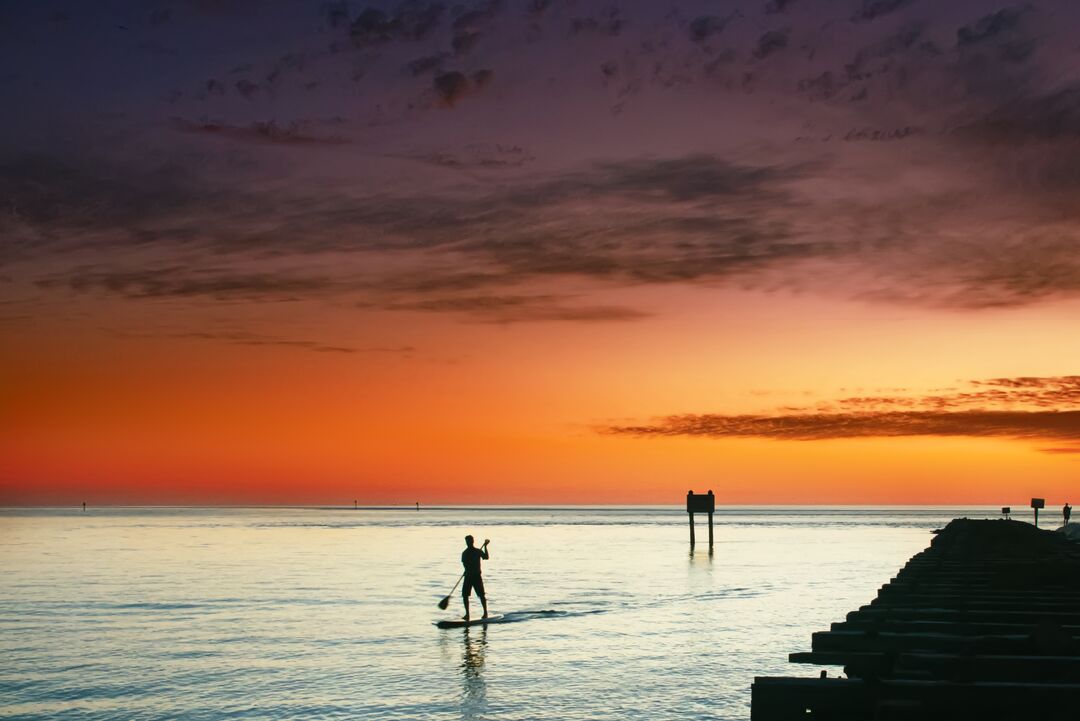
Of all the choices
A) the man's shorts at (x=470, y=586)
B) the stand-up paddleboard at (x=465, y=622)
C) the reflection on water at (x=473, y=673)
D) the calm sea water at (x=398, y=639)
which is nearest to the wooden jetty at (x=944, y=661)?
the calm sea water at (x=398, y=639)

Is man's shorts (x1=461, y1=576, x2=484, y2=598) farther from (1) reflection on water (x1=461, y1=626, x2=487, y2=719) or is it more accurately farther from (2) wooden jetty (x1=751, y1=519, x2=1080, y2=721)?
(2) wooden jetty (x1=751, y1=519, x2=1080, y2=721)

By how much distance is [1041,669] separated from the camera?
9.01 meters

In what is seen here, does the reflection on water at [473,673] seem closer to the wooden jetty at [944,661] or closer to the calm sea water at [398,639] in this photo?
the calm sea water at [398,639]

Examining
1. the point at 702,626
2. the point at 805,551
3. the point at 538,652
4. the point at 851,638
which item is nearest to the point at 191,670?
the point at 538,652

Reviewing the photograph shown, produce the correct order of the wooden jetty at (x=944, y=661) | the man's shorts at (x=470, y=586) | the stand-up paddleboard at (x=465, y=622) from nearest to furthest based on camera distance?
the wooden jetty at (x=944, y=661) < the stand-up paddleboard at (x=465, y=622) < the man's shorts at (x=470, y=586)

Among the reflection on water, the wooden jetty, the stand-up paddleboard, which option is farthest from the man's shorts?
the wooden jetty

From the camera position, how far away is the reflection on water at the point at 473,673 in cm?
1920

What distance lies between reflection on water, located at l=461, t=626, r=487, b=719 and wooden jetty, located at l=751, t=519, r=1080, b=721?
281 inches

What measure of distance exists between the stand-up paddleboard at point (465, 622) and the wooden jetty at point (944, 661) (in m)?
15.9

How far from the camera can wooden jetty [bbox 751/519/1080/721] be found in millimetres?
7312

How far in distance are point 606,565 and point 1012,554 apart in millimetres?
31358

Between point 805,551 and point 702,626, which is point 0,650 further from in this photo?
point 805,551

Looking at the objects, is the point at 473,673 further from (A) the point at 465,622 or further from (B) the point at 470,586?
(B) the point at 470,586

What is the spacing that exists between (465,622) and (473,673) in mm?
8727
